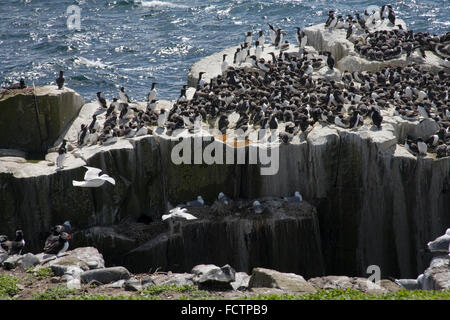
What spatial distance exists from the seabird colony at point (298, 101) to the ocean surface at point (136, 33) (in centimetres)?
925

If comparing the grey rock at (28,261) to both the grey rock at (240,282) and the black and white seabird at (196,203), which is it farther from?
the black and white seabird at (196,203)

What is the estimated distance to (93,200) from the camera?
21.5 meters

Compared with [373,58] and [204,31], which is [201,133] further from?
[204,31]

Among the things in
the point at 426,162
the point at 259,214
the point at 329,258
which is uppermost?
the point at 426,162

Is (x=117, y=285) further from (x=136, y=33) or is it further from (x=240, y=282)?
(x=136, y=33)

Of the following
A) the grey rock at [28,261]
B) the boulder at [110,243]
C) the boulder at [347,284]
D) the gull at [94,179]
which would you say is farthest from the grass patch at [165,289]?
the boulder at [110,243]

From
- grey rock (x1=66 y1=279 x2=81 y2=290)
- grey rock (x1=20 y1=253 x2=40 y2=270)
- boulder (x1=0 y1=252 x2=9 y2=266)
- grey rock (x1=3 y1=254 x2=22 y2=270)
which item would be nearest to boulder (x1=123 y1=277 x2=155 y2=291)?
grey rock (x1=66 y1=279 x2=81 y2=290)

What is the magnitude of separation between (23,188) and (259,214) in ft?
21.9

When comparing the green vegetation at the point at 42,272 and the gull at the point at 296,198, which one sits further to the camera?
the gull at the point at 296,198

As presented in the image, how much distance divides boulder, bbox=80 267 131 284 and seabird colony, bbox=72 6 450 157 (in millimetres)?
6770

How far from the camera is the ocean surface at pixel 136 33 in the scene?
37875 millimetres

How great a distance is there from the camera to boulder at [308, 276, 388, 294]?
15.3 meters

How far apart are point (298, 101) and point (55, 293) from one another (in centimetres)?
1210
